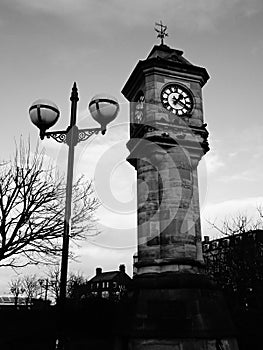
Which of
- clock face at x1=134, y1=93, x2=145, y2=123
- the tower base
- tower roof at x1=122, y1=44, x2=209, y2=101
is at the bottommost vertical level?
the tower base

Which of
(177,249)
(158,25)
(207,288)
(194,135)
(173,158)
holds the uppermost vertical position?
(158,25)

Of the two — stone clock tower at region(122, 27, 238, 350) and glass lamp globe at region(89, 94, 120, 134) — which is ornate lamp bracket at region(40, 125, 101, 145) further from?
stone clock tower at region(122, 27, 238, 350)

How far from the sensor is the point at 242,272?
18.9 metres

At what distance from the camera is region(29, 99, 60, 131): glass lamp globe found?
5840 millimetres

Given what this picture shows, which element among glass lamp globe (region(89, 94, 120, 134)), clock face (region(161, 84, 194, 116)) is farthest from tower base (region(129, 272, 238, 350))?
glass lamp globe (region(89, 94, 120, 134))

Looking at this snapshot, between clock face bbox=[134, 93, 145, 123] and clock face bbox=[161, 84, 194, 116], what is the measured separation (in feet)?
2.97

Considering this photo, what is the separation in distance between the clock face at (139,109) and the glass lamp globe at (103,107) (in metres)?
6.97

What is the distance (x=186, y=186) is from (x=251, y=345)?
245 inches

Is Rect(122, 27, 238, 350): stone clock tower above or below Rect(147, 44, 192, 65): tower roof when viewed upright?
below

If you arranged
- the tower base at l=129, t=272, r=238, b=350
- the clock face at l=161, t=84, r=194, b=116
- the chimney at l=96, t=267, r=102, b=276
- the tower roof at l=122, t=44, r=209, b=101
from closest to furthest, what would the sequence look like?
the tower base at l=129, t=272, r=238, b=350 < the clock face at l=161, t=84, r=194, b=116 < the tower roof at l=122, t=44, r=209, b=101 < the chimney at l=96, t=267, r=102, b=276

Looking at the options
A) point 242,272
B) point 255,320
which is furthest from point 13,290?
point 255,320

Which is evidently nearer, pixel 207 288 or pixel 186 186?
pixel 207 288

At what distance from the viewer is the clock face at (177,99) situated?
12.5 m

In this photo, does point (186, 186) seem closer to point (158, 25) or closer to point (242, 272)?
point (158, 25)
